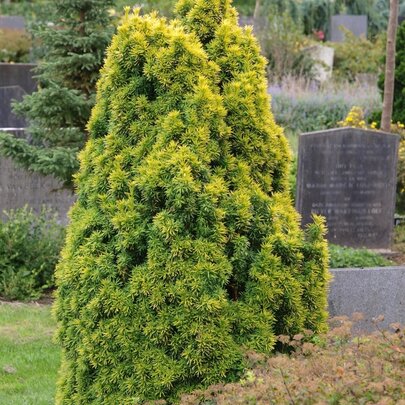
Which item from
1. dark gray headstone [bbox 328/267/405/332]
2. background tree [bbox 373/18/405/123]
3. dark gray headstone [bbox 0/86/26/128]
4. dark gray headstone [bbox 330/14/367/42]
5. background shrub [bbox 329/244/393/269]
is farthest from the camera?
dark gray headstone [bbox 330/14/367/42]

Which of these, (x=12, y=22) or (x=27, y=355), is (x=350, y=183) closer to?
(x=27, y=355)

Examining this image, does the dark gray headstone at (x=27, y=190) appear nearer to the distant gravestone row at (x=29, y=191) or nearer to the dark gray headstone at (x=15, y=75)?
the distant gravestone row at (x=29, y=191)

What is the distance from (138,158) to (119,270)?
524 millimetres

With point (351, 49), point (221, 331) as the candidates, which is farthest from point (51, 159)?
point (351, 49)

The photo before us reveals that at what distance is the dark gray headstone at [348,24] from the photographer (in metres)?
30.9

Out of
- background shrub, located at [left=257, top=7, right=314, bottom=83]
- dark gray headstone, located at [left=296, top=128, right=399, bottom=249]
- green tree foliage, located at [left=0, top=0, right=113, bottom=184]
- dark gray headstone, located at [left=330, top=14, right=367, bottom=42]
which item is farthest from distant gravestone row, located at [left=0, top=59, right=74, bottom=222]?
dark gray headstone, located at [left=330, top=14, right=367, bottom=42]

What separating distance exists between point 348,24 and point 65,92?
2475 centimetres

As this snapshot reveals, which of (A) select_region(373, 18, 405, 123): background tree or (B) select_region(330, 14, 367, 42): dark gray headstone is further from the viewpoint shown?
(B) select_region(330, 14, 367, 42): dark gray headstone

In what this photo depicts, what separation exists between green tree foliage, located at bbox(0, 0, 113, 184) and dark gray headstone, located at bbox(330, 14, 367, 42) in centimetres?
2328

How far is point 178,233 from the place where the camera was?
12.8ft

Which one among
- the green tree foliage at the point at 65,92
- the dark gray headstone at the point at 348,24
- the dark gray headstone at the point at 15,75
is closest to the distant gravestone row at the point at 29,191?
the green tree foliage at the point at 65,92

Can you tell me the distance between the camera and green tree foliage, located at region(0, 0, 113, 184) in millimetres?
8062

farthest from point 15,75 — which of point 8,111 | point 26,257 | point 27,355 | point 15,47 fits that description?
point 27,355

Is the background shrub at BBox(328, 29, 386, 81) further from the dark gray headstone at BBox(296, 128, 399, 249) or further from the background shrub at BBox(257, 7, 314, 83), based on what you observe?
the dark gray headstone at BBox(296, 128, 399, 249)
